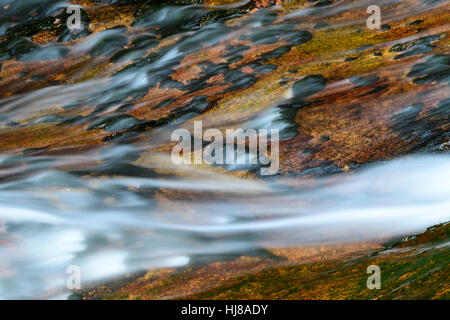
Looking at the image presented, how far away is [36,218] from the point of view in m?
5.61

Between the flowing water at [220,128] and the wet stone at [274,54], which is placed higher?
the wet stone at [274,54]

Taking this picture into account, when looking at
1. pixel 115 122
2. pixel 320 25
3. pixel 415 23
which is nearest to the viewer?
pixel 115 122

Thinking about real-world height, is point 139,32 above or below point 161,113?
above

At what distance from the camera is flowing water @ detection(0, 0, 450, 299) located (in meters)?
5.04

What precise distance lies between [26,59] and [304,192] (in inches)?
Answer: 334

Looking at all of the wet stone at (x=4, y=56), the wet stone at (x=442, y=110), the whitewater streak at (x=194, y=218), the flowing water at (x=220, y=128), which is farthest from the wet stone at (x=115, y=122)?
the wet stone at (x=4, y=56)

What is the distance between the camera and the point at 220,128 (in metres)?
7.39

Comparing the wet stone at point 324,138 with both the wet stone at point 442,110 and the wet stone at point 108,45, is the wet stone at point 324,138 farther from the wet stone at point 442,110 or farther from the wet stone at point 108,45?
the wet stone at point 108,45

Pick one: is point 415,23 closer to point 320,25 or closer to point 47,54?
point 320,25

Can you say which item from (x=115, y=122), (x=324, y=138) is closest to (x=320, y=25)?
(x=115, y=122)

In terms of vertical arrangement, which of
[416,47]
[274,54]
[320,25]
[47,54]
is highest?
[47,54]

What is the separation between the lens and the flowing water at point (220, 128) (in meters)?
5.04

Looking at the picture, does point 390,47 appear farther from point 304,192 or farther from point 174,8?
point 174,8

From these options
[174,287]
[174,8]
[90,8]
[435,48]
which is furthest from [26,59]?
[174,287]
